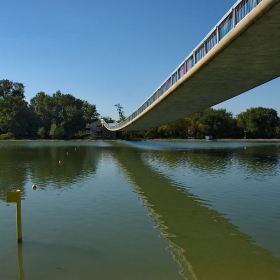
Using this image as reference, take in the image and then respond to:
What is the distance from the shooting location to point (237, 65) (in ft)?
58.3

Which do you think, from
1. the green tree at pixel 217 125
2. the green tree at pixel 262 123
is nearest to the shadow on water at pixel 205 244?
the green tree at pixel 217 125

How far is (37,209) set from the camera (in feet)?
34.4

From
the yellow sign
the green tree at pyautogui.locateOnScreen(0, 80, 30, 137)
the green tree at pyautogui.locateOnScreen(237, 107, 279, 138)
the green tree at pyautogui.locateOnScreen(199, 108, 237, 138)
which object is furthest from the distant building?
the yellow sign

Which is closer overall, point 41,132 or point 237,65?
point 237,65

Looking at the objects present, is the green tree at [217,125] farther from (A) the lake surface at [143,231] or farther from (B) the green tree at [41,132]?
(A) the lake surface at [143,231]

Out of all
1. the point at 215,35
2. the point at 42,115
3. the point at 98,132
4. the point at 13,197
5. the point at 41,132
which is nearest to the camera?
the point at 13,197

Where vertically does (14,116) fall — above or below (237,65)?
above

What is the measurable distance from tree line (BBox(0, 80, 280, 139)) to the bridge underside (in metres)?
63.4

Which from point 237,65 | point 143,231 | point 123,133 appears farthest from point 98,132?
point 143,231

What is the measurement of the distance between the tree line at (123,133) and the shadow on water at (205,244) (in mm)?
82032

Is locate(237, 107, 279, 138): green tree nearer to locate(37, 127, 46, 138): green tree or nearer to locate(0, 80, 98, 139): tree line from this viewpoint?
locate(0, 80, 98, 139): tree line

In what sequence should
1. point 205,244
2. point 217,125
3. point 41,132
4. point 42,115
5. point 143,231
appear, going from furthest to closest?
point 42,115 → point 41,132 → point 217,125 → point 143,231 → point 205,244

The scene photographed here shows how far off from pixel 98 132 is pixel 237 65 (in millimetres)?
80665

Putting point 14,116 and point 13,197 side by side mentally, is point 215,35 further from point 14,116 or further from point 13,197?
point 14,116
